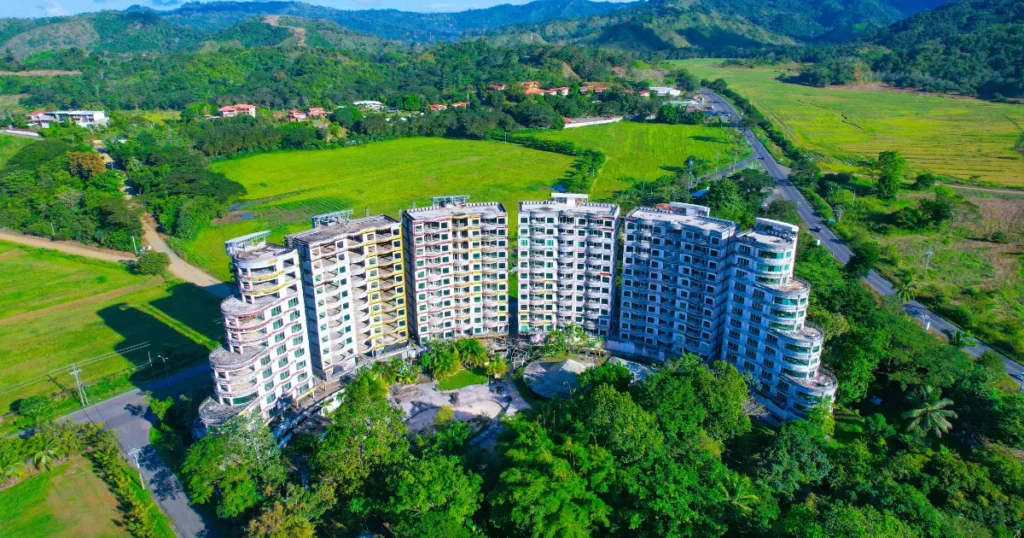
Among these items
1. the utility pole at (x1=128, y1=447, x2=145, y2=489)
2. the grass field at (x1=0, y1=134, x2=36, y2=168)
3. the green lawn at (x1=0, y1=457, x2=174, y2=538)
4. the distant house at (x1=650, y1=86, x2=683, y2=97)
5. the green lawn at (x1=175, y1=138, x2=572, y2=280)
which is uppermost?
the distant house at (x1=650, y1=86, x2=683, y2=97)

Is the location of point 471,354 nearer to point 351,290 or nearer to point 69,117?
point 351,290

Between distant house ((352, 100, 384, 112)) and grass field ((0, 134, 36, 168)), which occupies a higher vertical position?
distant house ((352, 100, 384, 112))

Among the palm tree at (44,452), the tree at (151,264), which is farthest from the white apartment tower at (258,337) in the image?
the tree at (151,264)

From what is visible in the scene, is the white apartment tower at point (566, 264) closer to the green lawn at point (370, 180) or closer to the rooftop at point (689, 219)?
the rooftop at point (689, 219)

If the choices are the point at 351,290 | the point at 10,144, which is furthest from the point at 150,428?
the point at 10,144

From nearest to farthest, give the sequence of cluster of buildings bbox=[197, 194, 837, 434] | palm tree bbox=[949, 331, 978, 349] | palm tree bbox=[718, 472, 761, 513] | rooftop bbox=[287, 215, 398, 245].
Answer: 1. palm tree bbox=[718, 472, 761, 513]
2. cluster of buildings bbox=[197, 194, 837, 434]
3. rooftop bbox=[287, 215, 398, 245]
4. palm tree bbox=[949, 331, 978, 349]

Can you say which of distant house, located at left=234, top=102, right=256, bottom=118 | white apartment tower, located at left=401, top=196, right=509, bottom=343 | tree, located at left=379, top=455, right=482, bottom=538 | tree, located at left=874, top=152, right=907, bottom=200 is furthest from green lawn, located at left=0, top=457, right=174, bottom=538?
distant house, located at left=234, top=102, right=256, bottom=118

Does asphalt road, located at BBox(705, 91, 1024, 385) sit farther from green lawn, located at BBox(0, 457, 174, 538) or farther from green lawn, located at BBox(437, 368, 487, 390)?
green lawn, located at BBox(0, 457, 174, 538)
